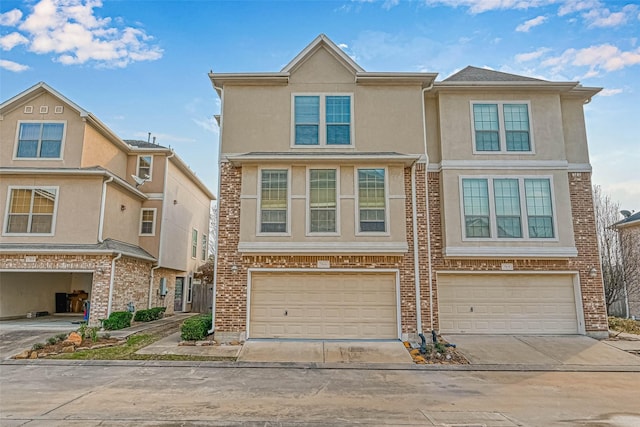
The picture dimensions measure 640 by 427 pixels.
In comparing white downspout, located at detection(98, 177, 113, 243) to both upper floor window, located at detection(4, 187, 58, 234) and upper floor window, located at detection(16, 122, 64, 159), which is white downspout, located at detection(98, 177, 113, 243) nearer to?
upper floor window, located at detection(4, 187, 58, 234)

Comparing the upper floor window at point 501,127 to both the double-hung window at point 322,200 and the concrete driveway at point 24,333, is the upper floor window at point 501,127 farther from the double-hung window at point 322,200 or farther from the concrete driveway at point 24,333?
A: the concrete driveway at point 24,333

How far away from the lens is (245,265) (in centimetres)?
1127

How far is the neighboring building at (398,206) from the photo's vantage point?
1122cm

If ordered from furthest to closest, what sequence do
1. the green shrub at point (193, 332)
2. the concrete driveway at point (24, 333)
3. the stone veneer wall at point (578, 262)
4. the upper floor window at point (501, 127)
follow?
1. the upper floor window at point (501, 127)
2. the stone veneer wall at point (578, 262)
3. the green shrub at point (193, 332)
4. the concrete driveway at point (24, 333)

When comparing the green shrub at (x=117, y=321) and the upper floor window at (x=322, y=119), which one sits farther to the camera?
the green shrub at (x=117, y=321)

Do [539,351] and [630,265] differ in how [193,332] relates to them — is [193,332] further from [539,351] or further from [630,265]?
[630,265]

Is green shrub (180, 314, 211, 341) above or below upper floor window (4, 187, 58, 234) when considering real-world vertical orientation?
below

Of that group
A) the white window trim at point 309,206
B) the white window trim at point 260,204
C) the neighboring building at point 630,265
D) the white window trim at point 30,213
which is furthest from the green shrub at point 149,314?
the neighboring building at point 630,265

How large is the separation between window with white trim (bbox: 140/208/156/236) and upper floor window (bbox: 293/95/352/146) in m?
8.86

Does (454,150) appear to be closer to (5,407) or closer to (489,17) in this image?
(489,17)

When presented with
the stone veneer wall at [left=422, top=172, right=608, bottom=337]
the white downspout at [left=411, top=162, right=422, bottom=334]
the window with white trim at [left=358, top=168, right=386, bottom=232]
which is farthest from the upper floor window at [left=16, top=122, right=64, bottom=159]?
the stone veneer wall at [left=422, top=172, right=608, bottom=337]

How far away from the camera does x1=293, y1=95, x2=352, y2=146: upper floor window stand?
1212cm

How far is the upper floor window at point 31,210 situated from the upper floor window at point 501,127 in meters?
15.0

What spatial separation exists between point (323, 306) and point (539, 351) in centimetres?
589
